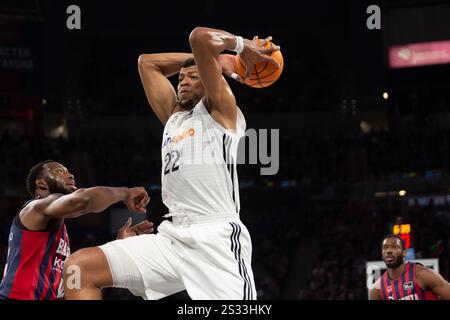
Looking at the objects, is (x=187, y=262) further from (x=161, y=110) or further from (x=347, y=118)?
(x=347, y=118)

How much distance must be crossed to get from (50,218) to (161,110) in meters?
1.00

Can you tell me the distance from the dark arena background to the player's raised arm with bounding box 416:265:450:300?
682 cm

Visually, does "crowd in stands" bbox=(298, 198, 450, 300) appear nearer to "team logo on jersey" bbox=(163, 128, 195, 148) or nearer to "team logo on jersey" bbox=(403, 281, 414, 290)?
"team logo on jersey" bbox=(403, 281, 414, 290)

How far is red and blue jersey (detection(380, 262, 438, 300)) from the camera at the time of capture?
7.17 m

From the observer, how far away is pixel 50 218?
4.22 meters

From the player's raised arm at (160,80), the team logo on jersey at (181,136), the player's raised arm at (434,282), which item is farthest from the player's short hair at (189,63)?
the player's raised arm at (434,282)

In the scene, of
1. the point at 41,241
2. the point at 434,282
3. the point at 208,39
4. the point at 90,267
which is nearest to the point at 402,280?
the point at 434,282

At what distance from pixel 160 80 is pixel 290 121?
13.8 meters

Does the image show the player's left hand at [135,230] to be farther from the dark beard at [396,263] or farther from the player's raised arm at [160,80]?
the dark beard at [396,263]

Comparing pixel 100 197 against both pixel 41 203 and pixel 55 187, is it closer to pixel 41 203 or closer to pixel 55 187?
pixel 41 203

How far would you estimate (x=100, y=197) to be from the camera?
3744 millimetres

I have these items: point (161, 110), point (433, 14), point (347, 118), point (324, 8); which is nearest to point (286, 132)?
point (347, 118)

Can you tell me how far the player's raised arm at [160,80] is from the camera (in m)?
4.41

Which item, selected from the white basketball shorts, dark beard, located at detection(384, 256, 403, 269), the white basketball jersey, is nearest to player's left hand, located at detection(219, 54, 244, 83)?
the white basketball jersey
